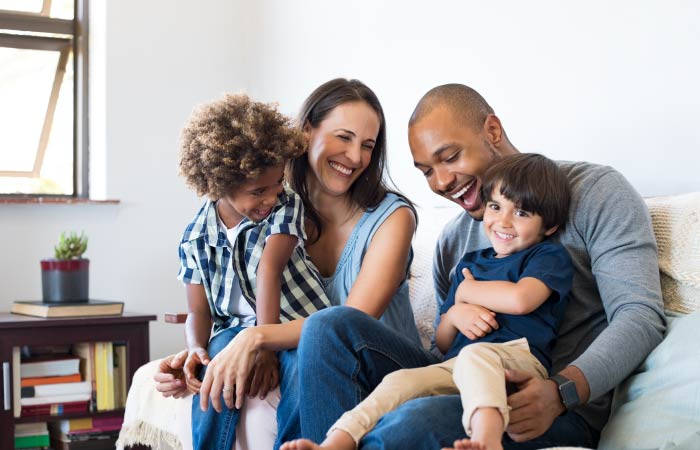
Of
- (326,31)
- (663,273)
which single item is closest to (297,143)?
(663,273)

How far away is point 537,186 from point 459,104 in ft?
1.29

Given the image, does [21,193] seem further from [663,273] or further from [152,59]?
[663,273]

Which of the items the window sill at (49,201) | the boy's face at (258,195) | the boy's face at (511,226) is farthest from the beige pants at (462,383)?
the window sill at (49,201)

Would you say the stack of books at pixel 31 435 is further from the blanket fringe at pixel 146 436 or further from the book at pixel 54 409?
the blanket fringe at pixel 146 436

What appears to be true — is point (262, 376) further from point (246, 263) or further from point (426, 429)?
point (426, 429)

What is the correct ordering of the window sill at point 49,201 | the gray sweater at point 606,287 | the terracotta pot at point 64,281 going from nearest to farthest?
the gray sweater at point 606,287 < the terracotta pot at point 64,281 < the window sill at point 49,201

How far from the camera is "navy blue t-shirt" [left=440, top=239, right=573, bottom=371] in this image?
4.96 feet

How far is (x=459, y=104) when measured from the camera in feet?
6.31

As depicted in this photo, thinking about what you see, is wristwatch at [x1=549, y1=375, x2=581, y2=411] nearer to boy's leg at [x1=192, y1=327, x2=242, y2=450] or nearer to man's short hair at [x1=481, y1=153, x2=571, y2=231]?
man's short hair at [x1=481, y1=153, x2=571, y2=231]

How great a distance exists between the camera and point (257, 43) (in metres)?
3.88

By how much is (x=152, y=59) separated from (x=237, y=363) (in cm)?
234

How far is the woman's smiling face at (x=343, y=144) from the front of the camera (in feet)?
6.43

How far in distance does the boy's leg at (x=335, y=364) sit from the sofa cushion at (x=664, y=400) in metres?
0.39

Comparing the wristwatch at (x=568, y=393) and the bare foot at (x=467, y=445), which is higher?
the wristwatch at (x=568, y=393)
